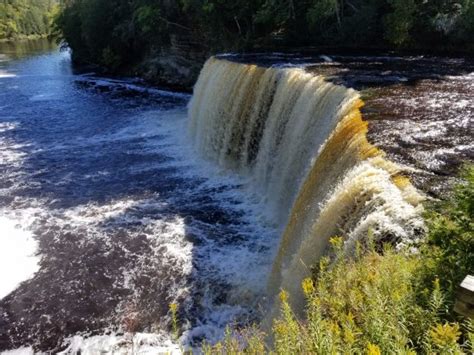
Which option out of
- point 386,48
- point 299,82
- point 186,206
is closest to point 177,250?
point 186,206

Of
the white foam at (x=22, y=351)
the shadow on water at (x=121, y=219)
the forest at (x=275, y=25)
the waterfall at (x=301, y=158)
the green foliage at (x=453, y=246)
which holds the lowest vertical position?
the white foam at (x=22, y=351)

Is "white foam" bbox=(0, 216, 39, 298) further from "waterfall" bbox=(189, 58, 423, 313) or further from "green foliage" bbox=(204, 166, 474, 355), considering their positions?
"green foliage" bbox=(204, 166, 474, 355)

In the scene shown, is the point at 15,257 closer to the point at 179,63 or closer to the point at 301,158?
the point at 301,158

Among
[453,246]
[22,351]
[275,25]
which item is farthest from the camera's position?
[275,25]

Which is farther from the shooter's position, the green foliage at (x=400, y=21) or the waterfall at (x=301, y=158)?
the green foliage at (x=400, y=21)

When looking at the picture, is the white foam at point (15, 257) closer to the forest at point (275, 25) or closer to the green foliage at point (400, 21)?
the forest at point (275, 25)

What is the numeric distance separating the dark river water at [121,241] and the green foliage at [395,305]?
3.54m

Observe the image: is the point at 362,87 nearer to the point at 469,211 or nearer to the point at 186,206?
the point at 186,206

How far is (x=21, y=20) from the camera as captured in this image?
9444cm

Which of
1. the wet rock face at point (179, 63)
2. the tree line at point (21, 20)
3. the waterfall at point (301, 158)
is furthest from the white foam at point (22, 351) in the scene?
the tree line at point (21, 20)

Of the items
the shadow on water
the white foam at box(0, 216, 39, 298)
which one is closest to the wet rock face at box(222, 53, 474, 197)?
the shadow on water

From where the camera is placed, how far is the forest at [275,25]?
15.2m

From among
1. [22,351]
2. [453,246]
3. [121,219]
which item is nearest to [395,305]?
[453,246]

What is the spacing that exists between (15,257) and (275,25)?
15955mm
